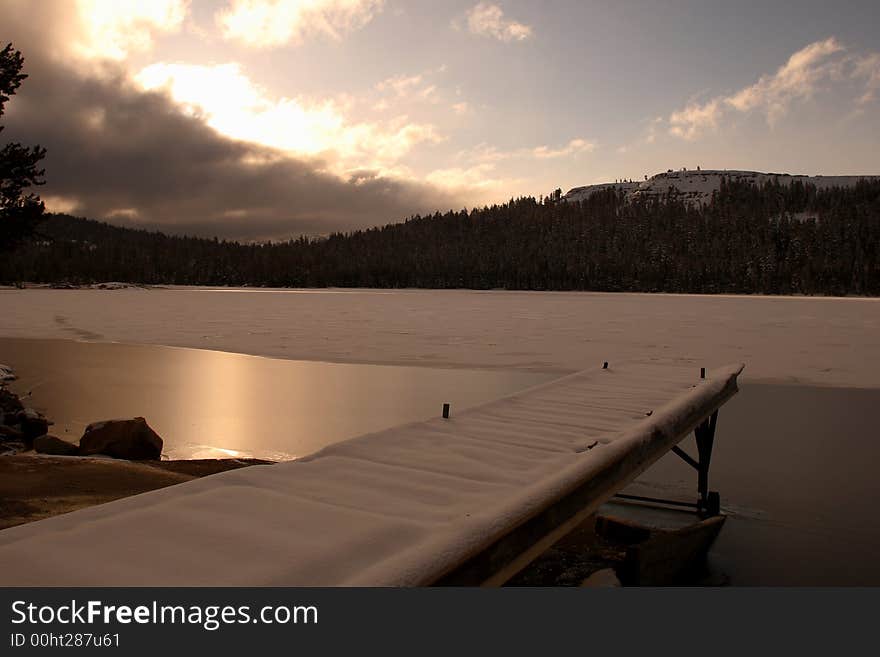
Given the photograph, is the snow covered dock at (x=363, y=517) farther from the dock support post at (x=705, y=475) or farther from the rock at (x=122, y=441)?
the rock at (x=122, y=441)

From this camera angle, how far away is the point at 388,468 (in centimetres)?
520

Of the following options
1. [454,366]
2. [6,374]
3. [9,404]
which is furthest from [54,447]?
[454,366]

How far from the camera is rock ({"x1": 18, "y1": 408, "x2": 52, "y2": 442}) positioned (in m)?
11.7

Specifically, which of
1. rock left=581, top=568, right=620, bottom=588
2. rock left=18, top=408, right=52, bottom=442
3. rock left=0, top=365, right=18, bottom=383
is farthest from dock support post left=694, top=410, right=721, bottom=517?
rock left=0, top=365, right=18, bottom=383

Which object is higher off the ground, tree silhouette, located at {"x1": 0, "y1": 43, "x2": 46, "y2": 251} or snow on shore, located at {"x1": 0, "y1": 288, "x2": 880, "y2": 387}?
tree silhouette, located at {"x1": 0, "y1": 43, "x2": 46, "y2": 251}

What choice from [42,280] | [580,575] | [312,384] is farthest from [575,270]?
[580,575]

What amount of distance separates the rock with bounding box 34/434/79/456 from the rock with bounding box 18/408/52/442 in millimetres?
1432

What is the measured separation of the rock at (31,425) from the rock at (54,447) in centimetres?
143

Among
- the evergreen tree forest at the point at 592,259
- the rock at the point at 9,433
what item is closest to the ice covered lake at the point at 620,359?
the rock at the point at 9,433

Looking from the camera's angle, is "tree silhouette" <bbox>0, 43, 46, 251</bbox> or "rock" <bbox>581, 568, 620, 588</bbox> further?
"tree silhouette" <bbox>0, 43, 46, 251</bbox>

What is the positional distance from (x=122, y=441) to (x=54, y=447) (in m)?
1.20

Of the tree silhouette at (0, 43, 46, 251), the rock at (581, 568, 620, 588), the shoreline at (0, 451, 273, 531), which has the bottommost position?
the rock at (581, 568, 620, 588)

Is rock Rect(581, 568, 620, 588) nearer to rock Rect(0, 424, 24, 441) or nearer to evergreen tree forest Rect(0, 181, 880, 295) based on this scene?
rock Rect(0, 424, 24, 441)

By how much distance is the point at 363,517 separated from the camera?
4027mm
